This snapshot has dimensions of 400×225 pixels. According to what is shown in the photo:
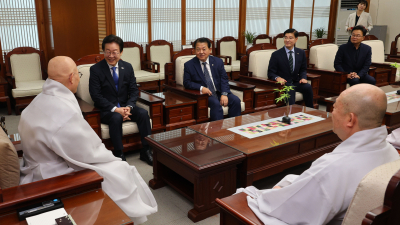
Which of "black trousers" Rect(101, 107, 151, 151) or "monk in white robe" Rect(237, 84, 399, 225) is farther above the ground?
"monk in white robe" Rect(237, 84, 399, 225)

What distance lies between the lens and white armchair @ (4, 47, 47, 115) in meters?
4.78

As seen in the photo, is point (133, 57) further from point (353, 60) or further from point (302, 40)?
point (302, 40)

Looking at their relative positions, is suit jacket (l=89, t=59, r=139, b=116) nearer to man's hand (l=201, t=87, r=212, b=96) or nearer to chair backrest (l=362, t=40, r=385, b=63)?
man's hand (l=201, t=87, r=212, b=96)

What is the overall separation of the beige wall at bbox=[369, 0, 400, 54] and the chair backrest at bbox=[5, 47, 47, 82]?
26.3ft

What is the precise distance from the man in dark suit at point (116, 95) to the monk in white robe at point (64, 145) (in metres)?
1.16

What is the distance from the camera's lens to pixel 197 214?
237 cm

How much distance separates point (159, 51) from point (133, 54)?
1.75 ft

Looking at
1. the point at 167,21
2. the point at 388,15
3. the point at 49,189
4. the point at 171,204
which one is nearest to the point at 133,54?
the point at 167,21

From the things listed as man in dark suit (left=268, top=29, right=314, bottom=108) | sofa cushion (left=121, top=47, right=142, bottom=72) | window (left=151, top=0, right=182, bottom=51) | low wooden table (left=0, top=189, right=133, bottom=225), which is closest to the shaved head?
low wooden table (left=0, top=189, right=133, bottom=225)

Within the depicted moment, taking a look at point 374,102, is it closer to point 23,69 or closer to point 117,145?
point 117,145

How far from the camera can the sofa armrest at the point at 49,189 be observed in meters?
1.55

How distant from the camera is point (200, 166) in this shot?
2271mm

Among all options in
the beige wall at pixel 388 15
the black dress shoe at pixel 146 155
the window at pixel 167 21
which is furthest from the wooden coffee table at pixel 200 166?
the beige wall at pixel 388 15

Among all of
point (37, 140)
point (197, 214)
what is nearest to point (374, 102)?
point (197, 214)
